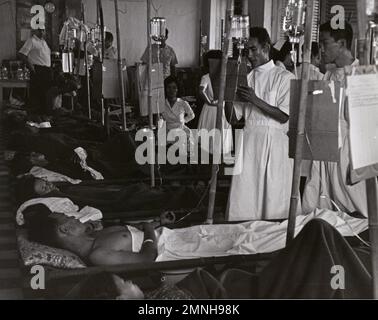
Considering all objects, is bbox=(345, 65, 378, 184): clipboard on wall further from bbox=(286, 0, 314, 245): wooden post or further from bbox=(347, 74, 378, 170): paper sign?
bbox=(286, 0, 314, 245): wooden post

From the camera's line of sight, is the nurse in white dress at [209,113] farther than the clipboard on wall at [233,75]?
Yes

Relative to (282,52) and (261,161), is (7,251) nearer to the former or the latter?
(261,161)

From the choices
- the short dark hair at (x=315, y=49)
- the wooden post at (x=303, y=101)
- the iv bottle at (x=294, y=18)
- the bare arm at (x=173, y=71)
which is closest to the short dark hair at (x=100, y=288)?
the wooden post at (x=303, y=101)

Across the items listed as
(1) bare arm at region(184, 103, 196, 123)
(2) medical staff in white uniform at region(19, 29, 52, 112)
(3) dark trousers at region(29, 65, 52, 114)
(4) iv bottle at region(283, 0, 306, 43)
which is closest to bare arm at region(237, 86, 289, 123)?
(4) iv bottle at region(283, 0, 306, 43)

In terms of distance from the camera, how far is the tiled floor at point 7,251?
242cm

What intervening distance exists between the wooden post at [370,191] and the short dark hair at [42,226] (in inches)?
48.9

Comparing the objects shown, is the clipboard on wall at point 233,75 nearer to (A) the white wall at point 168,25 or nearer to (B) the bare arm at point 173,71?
(A) the white wall at point 168,25

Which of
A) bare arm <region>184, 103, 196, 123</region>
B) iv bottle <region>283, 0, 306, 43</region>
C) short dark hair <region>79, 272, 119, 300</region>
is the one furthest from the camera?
bare arm <region>184, 103, 196, 123</region>

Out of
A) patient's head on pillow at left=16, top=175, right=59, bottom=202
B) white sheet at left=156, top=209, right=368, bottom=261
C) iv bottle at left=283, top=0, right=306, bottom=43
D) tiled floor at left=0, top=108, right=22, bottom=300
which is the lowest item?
tiled floor at left=0, top=108, right=22, bottom=300

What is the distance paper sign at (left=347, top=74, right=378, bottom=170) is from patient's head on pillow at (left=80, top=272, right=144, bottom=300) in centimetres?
79

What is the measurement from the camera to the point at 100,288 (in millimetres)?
1899

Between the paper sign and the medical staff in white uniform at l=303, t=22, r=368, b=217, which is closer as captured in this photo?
the paper sign

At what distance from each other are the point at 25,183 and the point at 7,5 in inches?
43.9

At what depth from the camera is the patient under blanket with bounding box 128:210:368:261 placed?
8.00ft
